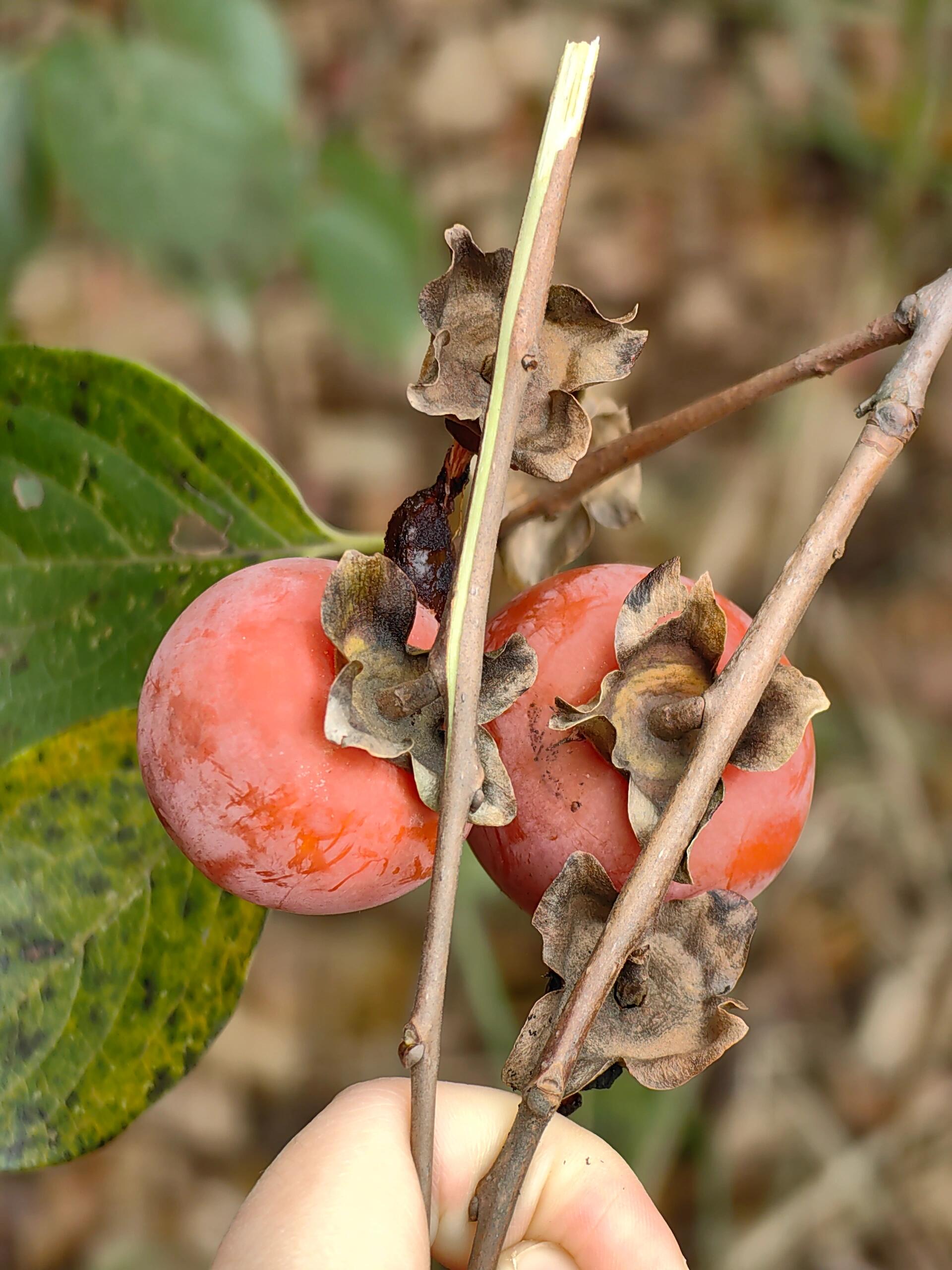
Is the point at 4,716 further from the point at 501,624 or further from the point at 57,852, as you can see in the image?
the point at 501,624

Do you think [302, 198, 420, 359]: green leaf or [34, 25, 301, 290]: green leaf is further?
[302, 198, 420, 359]: green leaf

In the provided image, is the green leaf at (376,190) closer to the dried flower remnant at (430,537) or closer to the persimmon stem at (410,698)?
the dried flower remnant at (430,537)

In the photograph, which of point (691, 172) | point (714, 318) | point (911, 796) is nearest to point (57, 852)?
point (911, 796)

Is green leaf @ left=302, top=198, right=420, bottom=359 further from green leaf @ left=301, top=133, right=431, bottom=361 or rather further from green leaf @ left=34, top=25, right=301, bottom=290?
green leaf @ left=34, top=25, right=301, bottom=290

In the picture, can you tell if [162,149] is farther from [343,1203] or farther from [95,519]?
[343,1203]

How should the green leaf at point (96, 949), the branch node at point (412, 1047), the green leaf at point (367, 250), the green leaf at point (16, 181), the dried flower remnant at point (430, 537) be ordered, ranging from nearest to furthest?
the branch node at point (412, 1047) → the dried flower remnant at point (430, 537) → the green leaf at point (96, 949) → the green leaf at point (16, 181) → the green leaf at point (367, 250)

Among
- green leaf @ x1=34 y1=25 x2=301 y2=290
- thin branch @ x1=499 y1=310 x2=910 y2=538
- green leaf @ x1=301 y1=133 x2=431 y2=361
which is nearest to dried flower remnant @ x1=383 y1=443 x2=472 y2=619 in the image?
thin branch @ x1=499 y1=310 x2=910 y2=538

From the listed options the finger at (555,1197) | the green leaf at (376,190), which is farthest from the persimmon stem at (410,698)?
the green leaf at (376,190)
